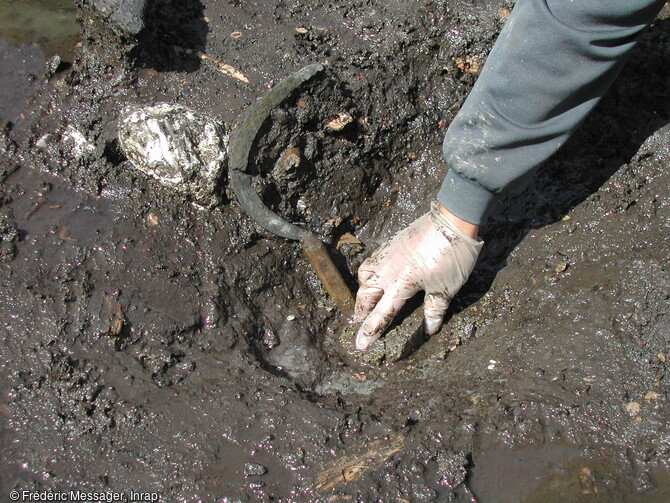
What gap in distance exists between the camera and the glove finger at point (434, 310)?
289 cm

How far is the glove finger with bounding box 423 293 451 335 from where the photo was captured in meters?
2.89

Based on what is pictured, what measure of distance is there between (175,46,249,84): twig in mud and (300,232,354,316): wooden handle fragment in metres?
1.05

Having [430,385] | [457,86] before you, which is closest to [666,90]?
[457,86]

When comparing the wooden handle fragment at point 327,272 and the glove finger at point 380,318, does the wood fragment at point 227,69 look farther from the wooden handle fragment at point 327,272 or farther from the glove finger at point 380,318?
the glove finger at point 380,318

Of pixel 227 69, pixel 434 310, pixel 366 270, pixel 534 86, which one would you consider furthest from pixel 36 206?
pixel 534 86

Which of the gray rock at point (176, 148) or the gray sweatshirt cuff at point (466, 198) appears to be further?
the gray rock at point (176, 148)

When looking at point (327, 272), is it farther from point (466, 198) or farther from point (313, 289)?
point (466, 198)

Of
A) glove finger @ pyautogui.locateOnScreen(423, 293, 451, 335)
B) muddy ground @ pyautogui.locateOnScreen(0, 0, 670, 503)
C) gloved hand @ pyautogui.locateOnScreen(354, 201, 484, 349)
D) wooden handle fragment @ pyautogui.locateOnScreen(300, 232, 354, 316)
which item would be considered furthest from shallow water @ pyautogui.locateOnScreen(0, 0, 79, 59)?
glove finger @ pyautogui.locateOnScreen(423, 293, 451, 335)

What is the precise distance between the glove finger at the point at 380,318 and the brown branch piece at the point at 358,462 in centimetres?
66

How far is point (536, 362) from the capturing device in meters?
2.55

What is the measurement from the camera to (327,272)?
299cm

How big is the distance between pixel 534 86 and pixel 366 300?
51.5 inches

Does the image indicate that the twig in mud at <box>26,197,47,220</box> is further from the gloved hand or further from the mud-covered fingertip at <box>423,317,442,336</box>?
the mud-covered fingertip at <box>423,317,442,336</box>

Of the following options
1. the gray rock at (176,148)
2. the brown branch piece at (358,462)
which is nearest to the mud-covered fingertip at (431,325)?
the brown branch piece at (358,462)
